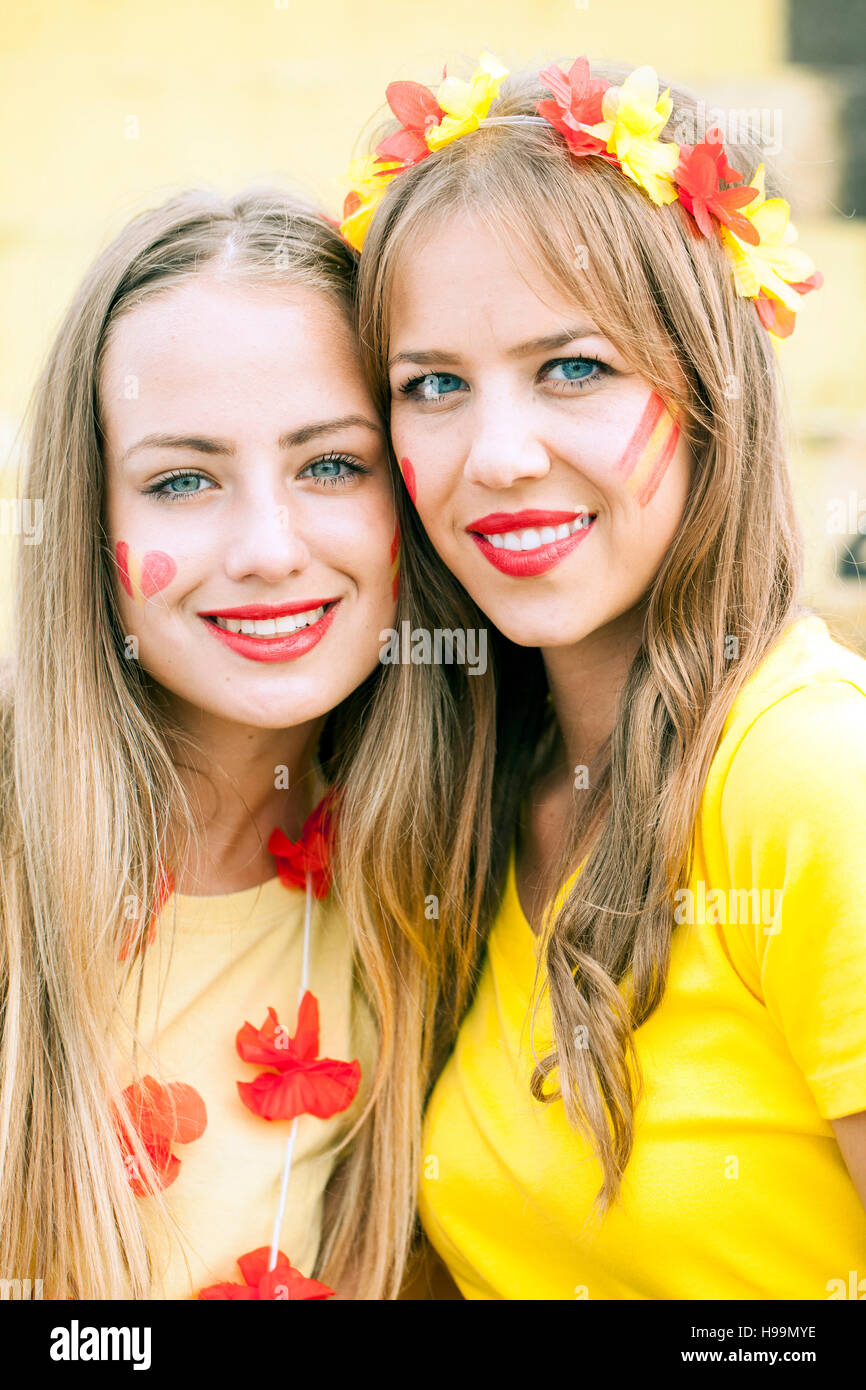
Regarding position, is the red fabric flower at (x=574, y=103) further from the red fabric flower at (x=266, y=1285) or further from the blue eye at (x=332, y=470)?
the red fabric flower at (x=266, y=1285)

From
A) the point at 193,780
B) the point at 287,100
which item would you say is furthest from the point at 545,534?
the point at 287,100

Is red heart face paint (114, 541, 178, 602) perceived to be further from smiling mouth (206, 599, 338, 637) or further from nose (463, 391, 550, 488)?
nose (463, 391, 550, 488)

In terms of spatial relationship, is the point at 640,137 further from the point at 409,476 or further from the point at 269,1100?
the point at 269,1100

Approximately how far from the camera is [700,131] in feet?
5.90

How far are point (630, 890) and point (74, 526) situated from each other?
3.47 ft

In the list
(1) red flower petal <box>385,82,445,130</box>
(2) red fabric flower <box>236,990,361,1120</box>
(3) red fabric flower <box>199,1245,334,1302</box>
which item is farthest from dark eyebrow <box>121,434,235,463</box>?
(3) red fabric flower <box>199,1245,334,1302</box>

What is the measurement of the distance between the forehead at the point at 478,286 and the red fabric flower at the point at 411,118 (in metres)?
0.18

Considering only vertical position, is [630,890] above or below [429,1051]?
above

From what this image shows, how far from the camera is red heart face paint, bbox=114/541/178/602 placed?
1851mm

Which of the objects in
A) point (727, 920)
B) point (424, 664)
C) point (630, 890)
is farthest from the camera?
point (424, 664)

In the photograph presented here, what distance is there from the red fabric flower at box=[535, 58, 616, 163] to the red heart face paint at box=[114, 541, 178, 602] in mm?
863

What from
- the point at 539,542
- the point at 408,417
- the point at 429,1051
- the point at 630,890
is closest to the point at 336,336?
the point at 408,417
